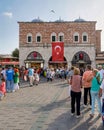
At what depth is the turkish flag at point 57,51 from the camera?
50.5m

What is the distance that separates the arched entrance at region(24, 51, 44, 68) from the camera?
5591cm

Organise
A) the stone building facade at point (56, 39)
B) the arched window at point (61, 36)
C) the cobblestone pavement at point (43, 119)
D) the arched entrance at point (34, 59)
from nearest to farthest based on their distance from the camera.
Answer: the cobblestone pavement at point (43, 119)
the stone building facade at point (56, 39)
the arched window at point (61, 36)
the arched entrance at point (34, 59)

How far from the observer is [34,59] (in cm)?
5606

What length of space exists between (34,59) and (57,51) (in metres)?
6.87

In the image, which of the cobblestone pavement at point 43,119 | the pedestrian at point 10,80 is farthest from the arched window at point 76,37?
the cobblestone pavement at point 43,119

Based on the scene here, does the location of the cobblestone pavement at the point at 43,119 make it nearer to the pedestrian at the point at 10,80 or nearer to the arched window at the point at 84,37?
the pedestrian at the point at 10,80

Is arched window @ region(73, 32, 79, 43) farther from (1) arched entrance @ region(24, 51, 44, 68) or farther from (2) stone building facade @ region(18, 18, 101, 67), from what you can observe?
(1) arched entrance @ region(24, 51, 44, 68)

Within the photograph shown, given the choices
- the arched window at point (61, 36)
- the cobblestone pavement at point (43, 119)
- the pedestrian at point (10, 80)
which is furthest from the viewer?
the arched window at point (61, 36)

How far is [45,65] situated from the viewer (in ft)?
183

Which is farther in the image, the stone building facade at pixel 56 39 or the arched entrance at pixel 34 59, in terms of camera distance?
the arched entrance at pixel 34 59

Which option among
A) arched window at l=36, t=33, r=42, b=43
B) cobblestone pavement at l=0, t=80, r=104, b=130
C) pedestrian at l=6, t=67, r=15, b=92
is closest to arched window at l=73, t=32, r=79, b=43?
arched window at l=36, t=33, r=42, b=43

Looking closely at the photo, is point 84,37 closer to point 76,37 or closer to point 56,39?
point 76,37

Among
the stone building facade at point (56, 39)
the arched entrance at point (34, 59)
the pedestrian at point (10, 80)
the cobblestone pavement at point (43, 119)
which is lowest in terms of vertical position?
the cobblestone pavement at point (43, 119)

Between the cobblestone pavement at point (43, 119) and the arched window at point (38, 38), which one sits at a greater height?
the arched window at point (38, 38)
